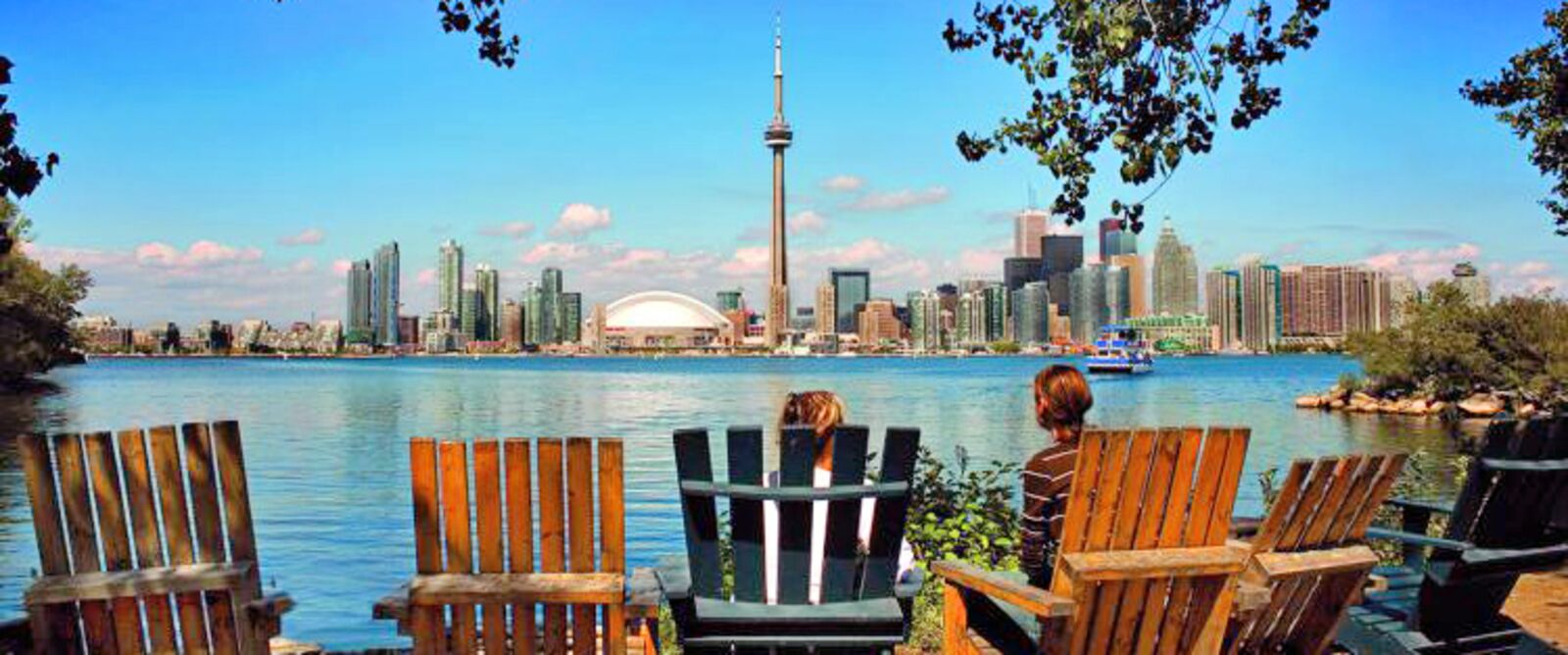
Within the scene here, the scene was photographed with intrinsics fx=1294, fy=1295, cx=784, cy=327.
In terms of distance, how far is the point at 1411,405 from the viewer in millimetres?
44500

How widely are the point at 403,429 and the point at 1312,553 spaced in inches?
1298

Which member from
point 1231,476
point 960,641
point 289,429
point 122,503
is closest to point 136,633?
point 122,503

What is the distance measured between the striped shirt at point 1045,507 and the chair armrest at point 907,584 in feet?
1.21

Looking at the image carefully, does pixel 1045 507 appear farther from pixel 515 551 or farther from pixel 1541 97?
pixel 1541 97

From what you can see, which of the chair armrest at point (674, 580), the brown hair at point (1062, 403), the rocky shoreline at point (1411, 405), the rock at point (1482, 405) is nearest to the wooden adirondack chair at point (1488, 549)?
the brown hair at point (1062, 403)

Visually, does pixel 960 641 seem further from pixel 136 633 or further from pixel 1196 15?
pixel 1196 15

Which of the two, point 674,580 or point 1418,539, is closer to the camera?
point 674,580

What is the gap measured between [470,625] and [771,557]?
2.73 ft

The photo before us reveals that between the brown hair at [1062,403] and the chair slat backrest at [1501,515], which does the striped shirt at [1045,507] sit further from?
the chair slat backrest at [1501,515]

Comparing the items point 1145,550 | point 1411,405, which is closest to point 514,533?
point 1145,550

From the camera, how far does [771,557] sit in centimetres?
362

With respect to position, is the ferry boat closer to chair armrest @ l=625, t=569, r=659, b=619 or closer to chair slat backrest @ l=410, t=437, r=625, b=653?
chair armrest @ l=625, t=569, r=659, b=619

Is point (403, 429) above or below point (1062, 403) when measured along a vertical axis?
below

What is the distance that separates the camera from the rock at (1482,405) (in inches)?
1610
